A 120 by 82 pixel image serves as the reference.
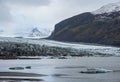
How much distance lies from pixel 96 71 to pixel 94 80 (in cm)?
2118

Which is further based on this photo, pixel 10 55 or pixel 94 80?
pixel 10 55

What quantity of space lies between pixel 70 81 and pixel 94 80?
4.59 m

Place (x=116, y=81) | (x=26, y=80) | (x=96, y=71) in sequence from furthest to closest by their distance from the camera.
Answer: (x=96, y=71), (x=26, y=80), (x=116, y=81)

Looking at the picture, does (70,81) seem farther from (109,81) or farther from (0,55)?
(0,55)

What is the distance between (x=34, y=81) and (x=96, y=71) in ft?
81.2

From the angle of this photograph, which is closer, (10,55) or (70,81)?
(70,81)

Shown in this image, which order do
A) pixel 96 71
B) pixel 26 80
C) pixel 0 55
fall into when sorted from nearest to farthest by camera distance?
1. pixel 26 80
2. pixel 96 71
3. pixel 0 55

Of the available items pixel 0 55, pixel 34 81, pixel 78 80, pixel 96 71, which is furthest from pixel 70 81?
pixel 0 55

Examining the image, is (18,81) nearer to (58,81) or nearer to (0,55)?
(58,81)

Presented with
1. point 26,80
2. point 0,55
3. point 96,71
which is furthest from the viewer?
point 0,55

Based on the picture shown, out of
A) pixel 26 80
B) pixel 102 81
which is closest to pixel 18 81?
pixel 26 80

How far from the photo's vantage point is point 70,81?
76.9 metres

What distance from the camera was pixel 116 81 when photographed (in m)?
74.5

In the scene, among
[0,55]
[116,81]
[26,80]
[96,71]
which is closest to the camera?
[116,81]
